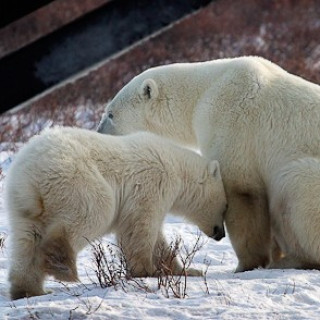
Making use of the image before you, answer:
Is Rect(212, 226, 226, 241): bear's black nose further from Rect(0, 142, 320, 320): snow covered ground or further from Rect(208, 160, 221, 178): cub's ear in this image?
Rect(0, 142, 320, 320): snow covered ground

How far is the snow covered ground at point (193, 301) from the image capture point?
A: 2750 mm

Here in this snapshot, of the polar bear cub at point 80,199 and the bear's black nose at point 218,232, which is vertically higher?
the polar bear cub at point 80,199

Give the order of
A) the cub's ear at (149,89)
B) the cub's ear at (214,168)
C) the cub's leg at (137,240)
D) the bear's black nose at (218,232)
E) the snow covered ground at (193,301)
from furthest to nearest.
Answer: the cub's ear at (149,89) → the bear's black nose at (218,232) → the cub's ear at (214,168) → the cub's leg at (137,240) → the snow covered ground at (193,301)

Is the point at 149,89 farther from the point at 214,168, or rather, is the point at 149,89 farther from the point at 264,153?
the point at 264,153

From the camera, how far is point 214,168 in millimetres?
4273

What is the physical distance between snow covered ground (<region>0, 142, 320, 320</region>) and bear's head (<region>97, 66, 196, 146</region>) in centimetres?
129

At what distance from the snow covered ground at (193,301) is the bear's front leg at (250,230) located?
43cm

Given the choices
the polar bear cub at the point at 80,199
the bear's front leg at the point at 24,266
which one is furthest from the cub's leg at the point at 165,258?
the bear's front leg at the point at 24,266

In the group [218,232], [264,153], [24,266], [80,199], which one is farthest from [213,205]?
[24,266]

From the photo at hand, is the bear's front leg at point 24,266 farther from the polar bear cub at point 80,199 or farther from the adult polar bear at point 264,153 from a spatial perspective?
the adult polar bear at point 264,153

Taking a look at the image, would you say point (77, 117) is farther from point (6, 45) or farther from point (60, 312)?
point (60, 312)

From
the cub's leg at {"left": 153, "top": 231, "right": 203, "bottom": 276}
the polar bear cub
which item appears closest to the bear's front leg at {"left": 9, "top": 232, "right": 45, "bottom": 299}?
the polar bear cub

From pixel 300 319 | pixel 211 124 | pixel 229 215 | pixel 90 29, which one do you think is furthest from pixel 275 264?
pixel 90 29

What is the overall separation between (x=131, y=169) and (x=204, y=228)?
102 centimetres
